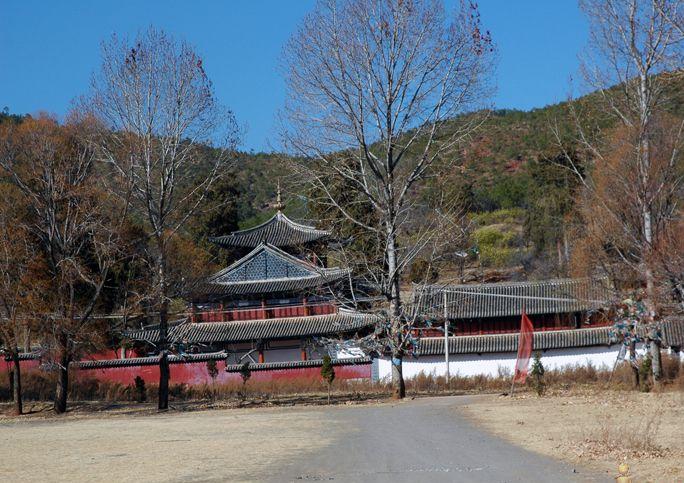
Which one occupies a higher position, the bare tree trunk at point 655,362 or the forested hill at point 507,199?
the forested hill at point 507,199

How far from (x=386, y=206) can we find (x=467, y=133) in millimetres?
3519

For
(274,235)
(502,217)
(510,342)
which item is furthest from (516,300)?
(502,217)

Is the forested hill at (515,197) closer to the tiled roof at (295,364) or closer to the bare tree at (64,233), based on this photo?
the tiled roof at (295,364)

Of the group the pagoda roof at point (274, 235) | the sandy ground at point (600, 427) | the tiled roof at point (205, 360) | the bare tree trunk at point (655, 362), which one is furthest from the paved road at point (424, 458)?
the pagoda roof at point (274, 235)

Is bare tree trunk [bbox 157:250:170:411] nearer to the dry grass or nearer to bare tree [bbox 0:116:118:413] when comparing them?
bare tree [bbox 0:116:118:413]

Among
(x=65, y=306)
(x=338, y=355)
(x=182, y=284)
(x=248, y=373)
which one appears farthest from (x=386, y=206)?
(x=338, y=355)

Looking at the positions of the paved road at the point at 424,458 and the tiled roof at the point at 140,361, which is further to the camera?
the tiled roof at the point at 140,361

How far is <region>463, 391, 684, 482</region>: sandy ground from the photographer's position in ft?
41.8

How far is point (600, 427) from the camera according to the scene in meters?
17.2

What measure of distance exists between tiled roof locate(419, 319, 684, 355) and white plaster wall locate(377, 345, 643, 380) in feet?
→ 1.43

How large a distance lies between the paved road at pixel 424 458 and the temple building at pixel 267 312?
31333mm

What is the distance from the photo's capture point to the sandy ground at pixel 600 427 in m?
12.7

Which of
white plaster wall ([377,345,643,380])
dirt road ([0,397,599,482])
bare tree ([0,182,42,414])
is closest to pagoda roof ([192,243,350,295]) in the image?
white plaster wall ([377,345,643,380])

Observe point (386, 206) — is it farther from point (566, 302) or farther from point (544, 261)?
point (544, 261)
